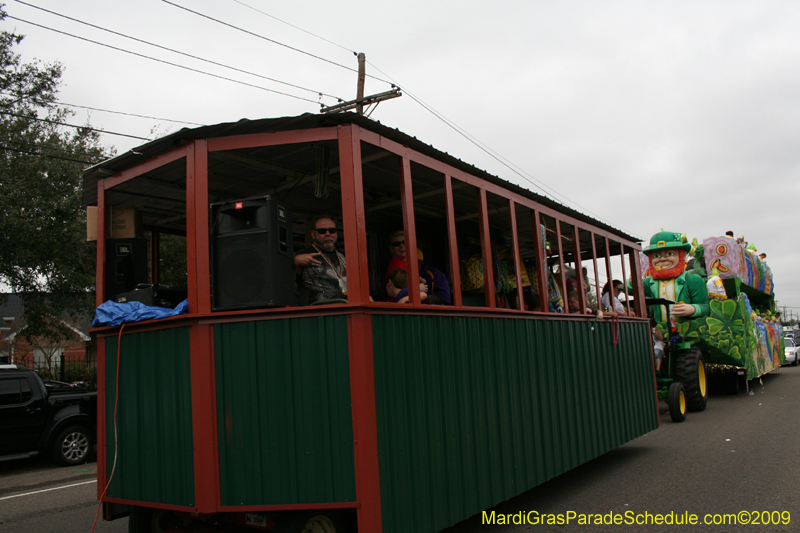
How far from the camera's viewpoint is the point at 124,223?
18.0 feet

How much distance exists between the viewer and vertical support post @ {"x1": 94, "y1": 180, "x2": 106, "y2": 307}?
526 cm

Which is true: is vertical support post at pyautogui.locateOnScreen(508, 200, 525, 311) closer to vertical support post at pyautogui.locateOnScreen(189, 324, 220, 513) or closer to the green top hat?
vertical support post at pyautogui.locateOnScreen(189, 324, 220, 513)

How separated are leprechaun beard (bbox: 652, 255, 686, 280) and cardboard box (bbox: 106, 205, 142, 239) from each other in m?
11.3

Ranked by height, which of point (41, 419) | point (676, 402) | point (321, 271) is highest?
point (321, 271)

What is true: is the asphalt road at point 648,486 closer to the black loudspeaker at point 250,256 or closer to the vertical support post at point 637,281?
the vertical support post at point 637,281

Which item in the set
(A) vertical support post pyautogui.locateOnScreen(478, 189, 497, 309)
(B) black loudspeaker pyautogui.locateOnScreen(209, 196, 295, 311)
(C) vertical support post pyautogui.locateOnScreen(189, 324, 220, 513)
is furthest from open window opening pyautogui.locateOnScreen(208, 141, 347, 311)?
(A) vertical support post pyautogui.locateOnScreen(478, 189, 497, 309)

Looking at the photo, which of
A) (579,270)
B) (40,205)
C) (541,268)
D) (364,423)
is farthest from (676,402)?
(40,205)

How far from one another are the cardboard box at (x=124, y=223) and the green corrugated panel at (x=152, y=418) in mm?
1019

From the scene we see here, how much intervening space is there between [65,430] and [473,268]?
730cm

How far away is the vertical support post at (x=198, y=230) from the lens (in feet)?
14.1

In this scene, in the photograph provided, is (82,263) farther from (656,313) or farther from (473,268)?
(656,313)

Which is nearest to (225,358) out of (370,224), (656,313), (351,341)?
(351,341)

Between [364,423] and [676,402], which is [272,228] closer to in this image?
[364,423]

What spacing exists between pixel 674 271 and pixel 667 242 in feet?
2.10
